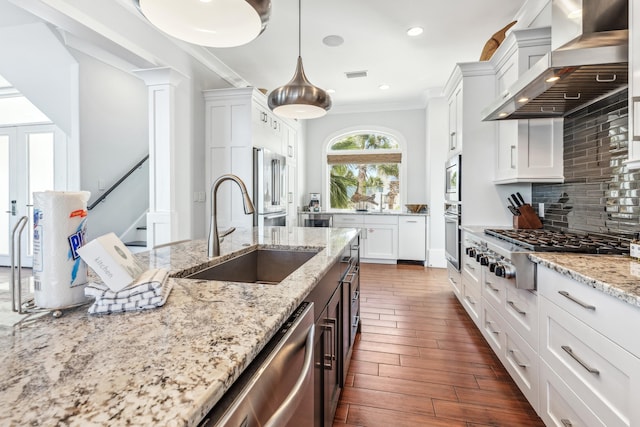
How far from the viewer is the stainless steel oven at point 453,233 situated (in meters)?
3.26

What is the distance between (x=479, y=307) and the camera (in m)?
2.57

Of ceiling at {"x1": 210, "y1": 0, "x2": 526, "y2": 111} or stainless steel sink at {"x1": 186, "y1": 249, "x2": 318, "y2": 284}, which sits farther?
ceiling at {"x1": 210, "y1": 0, "x2": 526, "y2": 111}

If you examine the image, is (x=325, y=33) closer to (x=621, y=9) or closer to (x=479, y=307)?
(x=621, y=9)

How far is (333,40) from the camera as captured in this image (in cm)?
347

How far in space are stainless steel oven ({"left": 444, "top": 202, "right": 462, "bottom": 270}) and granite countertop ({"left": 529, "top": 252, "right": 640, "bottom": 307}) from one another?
1615mm

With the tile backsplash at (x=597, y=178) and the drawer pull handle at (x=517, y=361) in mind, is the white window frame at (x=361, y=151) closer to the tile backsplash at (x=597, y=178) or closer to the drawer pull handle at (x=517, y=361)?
the tile backsplash at (x=597, y=178)

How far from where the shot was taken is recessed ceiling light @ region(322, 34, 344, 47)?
3.42m

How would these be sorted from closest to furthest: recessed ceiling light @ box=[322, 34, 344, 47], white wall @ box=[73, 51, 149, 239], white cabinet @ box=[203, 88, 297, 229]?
recessed ceiling light @ box=[322, 34, 344, 47] < white cabinet @ box=[203, 88, 297, 229] < white wall @ box=[73, 51, 149, 239]

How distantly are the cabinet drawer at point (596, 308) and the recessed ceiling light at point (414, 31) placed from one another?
2771 mm

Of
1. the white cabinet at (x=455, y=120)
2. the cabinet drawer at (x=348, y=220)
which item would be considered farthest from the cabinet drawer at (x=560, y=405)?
the cabinet drawer at (x=348, y=220)

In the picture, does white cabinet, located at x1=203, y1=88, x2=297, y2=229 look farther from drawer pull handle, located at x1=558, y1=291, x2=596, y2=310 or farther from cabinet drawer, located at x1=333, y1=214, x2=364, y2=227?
drawer pull handle, located at x1=558, y1=291, x2=596, y2=310

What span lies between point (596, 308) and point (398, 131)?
5.15 m

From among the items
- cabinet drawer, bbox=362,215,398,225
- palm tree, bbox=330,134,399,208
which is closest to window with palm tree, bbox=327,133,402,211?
palm tree, bbox=330,134,399,208

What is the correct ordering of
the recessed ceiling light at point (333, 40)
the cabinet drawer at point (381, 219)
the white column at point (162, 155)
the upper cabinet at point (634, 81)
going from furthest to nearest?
the cabinet drawer at point (381, 219) < the recessed ceiling light at point (333, 40) < the white column at point (162, 155) < the upper cabinet at point (634, 81)
